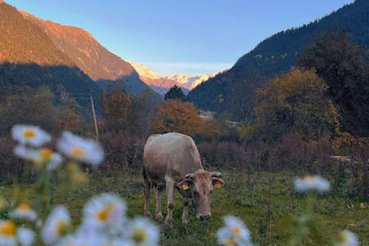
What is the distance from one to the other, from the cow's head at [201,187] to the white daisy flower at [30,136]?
761 cm

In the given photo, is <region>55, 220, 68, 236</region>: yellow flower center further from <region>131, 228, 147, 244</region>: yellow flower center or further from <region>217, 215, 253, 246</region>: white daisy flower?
<region>217, 215, 253, 246</region>: white daisy flower

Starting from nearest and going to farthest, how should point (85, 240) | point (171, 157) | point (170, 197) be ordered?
point (85, 240) → point (170, 197) → point (171, 157)

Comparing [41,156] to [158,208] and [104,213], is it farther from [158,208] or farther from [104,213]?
[158,208]

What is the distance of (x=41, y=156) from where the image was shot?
974 mm

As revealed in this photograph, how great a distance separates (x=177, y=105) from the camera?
58.8 metres

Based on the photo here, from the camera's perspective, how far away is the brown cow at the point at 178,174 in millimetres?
8766

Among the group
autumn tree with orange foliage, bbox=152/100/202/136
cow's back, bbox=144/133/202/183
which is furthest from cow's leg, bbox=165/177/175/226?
autumn tree with orange foliage, bbox=152/100/202/136

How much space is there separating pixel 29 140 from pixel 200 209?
769 centimetres

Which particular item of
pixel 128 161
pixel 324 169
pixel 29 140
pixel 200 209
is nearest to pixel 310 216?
pixel 29 140

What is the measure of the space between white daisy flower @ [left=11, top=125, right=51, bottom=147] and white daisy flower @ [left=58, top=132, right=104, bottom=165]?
15 cm

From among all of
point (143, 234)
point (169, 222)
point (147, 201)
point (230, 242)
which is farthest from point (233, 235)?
point (147, 201)

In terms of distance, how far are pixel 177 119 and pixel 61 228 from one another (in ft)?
184

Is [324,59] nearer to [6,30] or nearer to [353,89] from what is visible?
[353,89]

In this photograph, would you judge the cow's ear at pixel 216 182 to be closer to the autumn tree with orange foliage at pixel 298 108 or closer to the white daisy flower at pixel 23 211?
the white daisy flower at pixel 23 211
